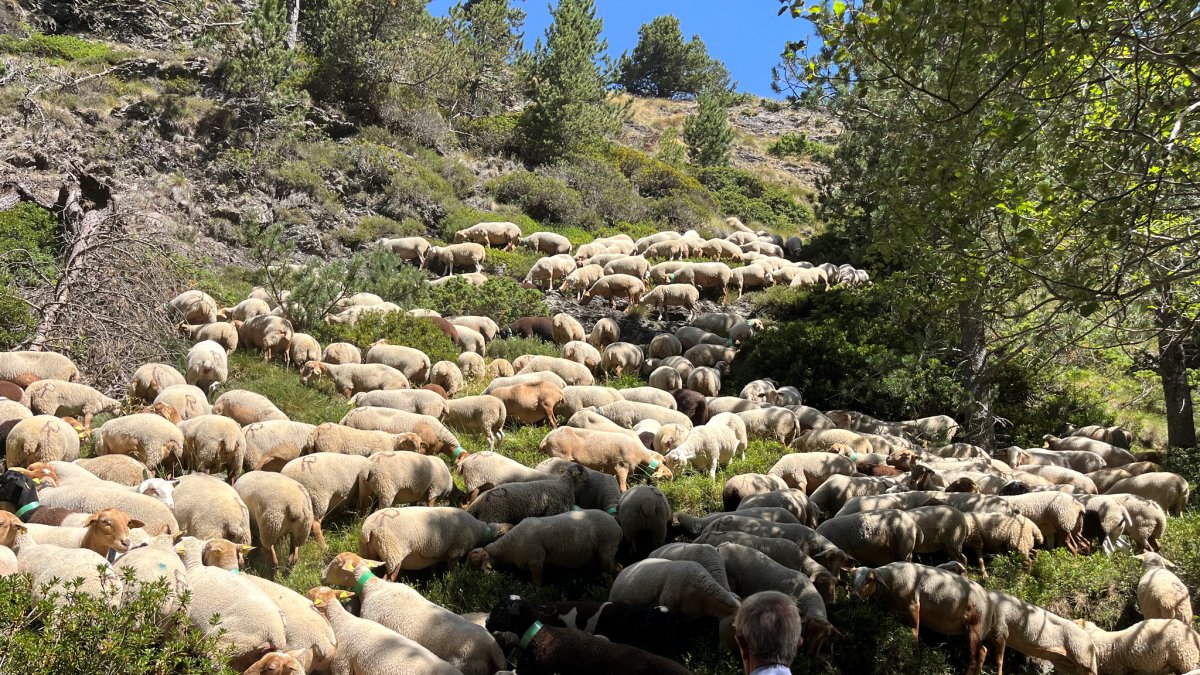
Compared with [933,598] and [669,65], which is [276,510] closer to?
[933,598]

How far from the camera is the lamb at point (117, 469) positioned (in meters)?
8.11

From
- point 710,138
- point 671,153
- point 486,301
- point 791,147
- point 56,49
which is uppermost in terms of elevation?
point 791,147

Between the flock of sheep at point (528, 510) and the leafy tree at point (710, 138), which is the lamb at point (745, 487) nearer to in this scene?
the flock of sheep at point (528, 510)

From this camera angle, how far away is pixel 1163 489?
9.44 metres

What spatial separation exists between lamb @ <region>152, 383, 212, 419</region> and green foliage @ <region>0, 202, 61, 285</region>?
13.1 ft

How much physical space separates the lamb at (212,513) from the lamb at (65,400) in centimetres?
332

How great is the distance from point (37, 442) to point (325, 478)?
2972 millimetres

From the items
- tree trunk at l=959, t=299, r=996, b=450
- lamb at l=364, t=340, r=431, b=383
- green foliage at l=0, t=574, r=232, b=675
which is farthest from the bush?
green foliage at l=0, t=574, r=232, b=675

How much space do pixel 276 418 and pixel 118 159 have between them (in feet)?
54.5

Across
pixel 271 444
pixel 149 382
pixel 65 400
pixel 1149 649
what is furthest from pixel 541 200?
pixel 1149 649

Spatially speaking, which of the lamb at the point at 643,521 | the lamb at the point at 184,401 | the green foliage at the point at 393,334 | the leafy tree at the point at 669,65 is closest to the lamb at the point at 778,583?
the lamb at the point at 643,521

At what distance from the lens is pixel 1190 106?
5785mm

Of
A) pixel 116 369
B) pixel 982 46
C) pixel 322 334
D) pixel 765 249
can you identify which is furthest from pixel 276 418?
pixel 765 249

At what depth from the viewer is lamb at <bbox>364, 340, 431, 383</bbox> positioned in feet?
43.8
